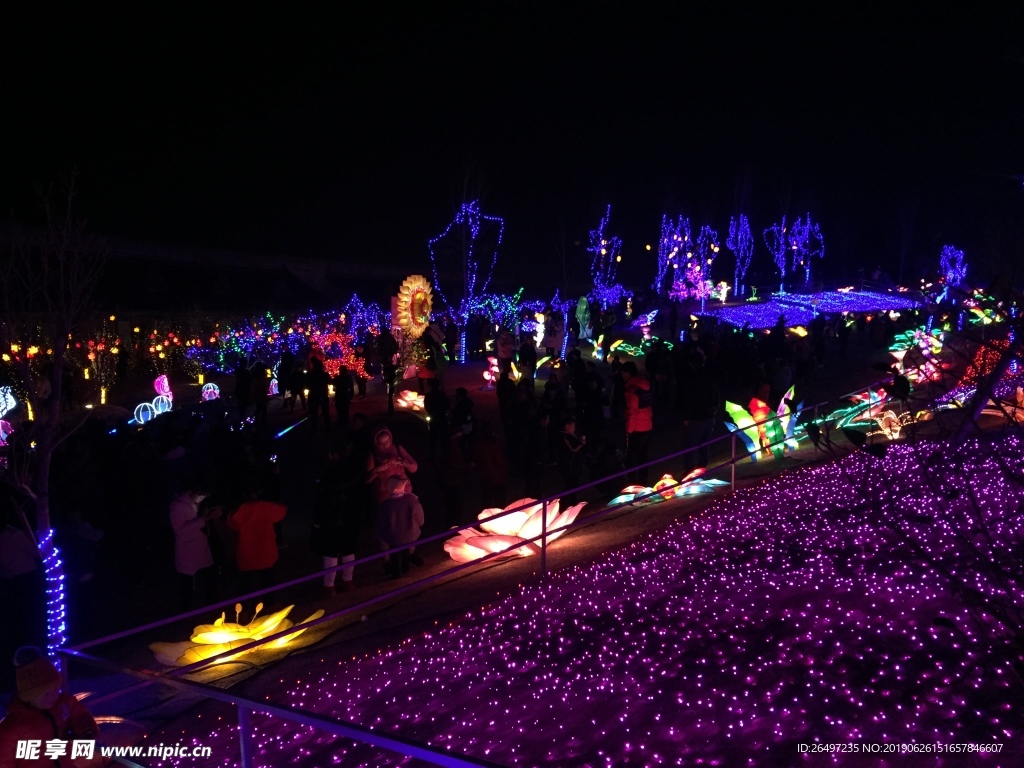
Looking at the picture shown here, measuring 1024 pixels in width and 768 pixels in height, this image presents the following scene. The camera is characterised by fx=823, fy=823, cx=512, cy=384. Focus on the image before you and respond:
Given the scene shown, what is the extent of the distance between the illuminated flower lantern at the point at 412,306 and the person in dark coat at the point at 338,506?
14.5m

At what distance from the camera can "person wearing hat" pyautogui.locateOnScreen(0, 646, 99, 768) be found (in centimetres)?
345

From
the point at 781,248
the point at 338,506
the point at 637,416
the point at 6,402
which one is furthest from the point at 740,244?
the point at 338,506

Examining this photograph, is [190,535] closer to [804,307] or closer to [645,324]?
[645,324]

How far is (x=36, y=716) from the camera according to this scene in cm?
353

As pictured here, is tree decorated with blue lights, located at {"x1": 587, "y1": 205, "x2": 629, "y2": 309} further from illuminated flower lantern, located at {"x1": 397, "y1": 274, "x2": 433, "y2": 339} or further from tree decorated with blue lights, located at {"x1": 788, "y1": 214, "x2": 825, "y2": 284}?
illuminated flower lantern, located at {"x1": 397, "y1": 274, "x2": 433, "y2": 339}

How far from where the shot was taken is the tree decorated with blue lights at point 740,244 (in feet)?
172

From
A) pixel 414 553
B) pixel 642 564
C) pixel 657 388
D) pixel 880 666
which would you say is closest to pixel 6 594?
pixel 414 553

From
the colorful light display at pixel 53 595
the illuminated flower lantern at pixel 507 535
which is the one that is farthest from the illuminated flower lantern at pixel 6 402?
the illuminated flower lantern at pixel 507 535

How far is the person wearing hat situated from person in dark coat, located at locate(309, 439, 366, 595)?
3.46 metres

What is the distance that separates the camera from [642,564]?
6.75m

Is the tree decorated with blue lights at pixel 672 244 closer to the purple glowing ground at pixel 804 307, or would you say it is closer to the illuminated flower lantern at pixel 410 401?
the purple glowing ground at pixel 804 307

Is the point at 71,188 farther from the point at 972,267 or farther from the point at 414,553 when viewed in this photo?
the point at 972,267

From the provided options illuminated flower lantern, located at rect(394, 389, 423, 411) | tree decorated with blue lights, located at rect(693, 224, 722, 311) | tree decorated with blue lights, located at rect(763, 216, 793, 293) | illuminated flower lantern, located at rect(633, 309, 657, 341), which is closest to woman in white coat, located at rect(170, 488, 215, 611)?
illuminated flower lantern, located at rect(394, 389, 423, 411)

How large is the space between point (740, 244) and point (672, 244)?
5373 millimetres
